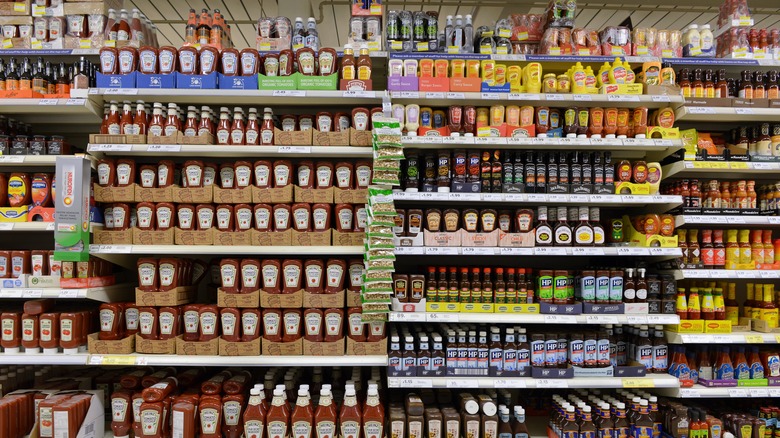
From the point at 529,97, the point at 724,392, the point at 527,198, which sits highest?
the point at 529,97

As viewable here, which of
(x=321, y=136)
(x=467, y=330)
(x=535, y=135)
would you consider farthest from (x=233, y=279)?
(x=535, y=135)

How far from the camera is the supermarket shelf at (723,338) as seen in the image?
259 cm

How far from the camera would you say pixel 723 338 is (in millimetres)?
2619

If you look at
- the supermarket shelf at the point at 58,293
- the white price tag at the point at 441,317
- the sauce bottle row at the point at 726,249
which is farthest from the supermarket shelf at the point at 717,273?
the supermarket shelf at the point at 58,293

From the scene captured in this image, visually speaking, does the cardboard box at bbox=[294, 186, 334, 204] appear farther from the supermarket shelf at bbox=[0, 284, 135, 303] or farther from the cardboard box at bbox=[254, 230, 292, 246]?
the supermarket shelf at bbox=[0, 284, 135, 303]

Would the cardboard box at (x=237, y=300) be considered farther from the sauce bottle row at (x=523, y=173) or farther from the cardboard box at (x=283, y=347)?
the sauce bottle row at (x=523, y=173)

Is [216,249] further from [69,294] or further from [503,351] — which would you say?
[503,351]

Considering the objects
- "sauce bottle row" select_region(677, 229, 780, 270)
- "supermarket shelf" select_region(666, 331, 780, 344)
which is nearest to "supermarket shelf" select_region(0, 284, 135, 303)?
"supermarket shelf" select_region(666, 331, 780, 344)

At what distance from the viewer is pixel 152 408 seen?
2.33 metres

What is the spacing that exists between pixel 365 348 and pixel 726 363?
2278mm

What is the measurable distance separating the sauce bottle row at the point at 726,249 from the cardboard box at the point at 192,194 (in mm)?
3003

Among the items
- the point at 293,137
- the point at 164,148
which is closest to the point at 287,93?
the point at 293,137

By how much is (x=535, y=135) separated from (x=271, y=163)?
5.50 feet

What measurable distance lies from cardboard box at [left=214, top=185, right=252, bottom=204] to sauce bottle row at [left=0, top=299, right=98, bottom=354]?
107 cm
